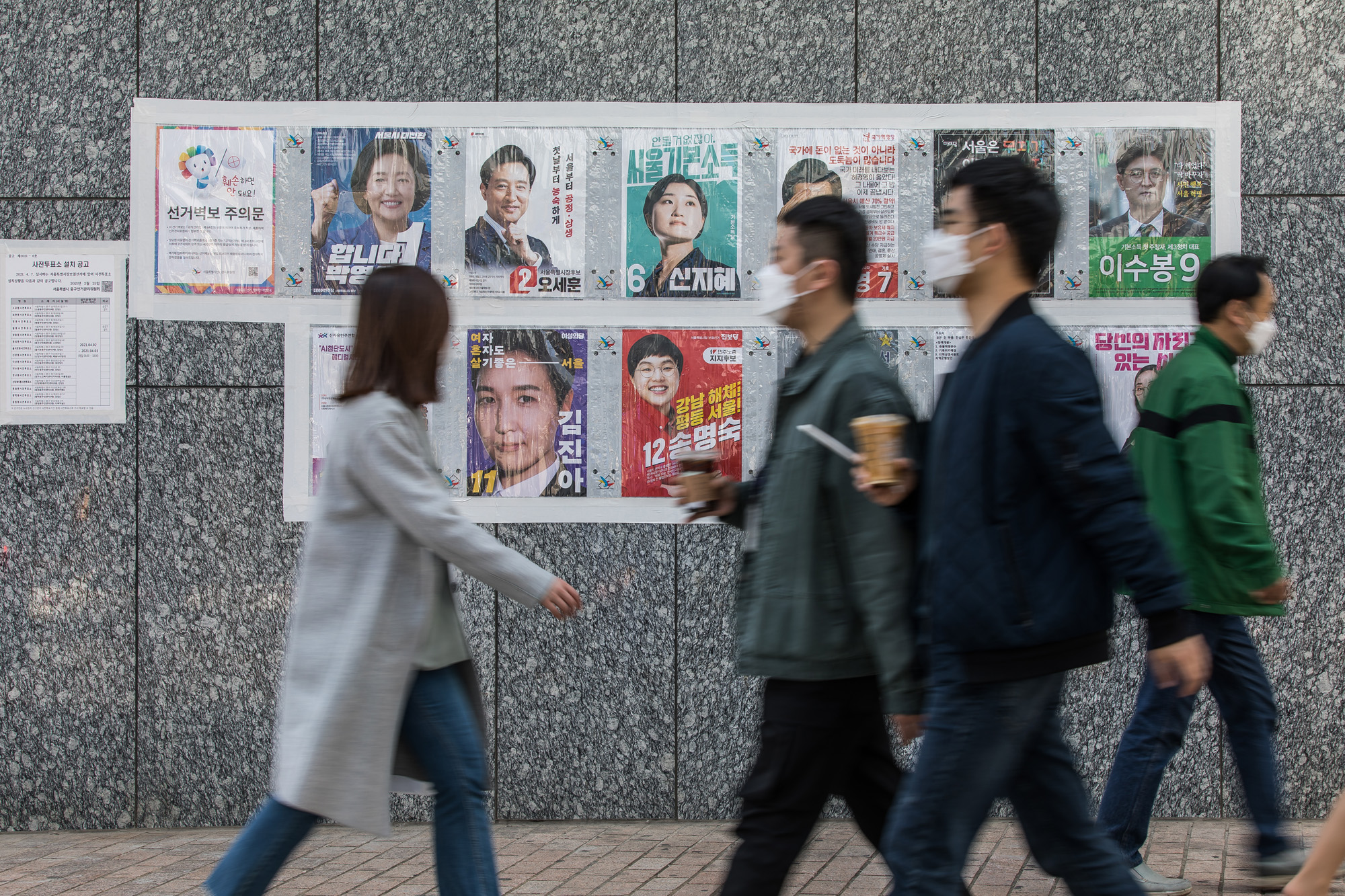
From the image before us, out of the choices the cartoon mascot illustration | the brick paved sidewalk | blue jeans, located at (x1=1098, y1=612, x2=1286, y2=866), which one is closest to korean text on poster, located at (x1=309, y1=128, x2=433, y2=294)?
the cartoon mascot illustration

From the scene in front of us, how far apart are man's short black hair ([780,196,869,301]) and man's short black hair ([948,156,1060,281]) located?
32 cm

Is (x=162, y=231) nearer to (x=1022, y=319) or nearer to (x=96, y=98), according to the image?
(x=96, y=98)

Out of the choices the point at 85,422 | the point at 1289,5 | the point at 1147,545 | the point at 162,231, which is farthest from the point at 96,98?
the point at 1289,5

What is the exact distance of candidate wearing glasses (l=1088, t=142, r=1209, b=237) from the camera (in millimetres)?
4910

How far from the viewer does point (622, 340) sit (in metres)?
4.96

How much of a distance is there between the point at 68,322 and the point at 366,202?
1.27 m

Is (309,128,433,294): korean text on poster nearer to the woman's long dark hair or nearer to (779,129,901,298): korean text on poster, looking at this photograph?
(779,129,901,298): korean text on poster

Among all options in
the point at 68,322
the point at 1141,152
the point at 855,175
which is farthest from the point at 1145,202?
the point at 68,322

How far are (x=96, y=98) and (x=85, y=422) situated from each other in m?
1.28

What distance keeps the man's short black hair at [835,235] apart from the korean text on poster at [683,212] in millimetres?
2049

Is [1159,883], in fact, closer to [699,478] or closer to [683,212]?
[699,478]

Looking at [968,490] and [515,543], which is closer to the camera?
[968,490]

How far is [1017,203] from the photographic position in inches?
103

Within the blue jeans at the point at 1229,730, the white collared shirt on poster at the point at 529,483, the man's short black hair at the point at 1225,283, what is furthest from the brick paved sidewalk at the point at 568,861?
the man's short black hair at the point at 1225,283
